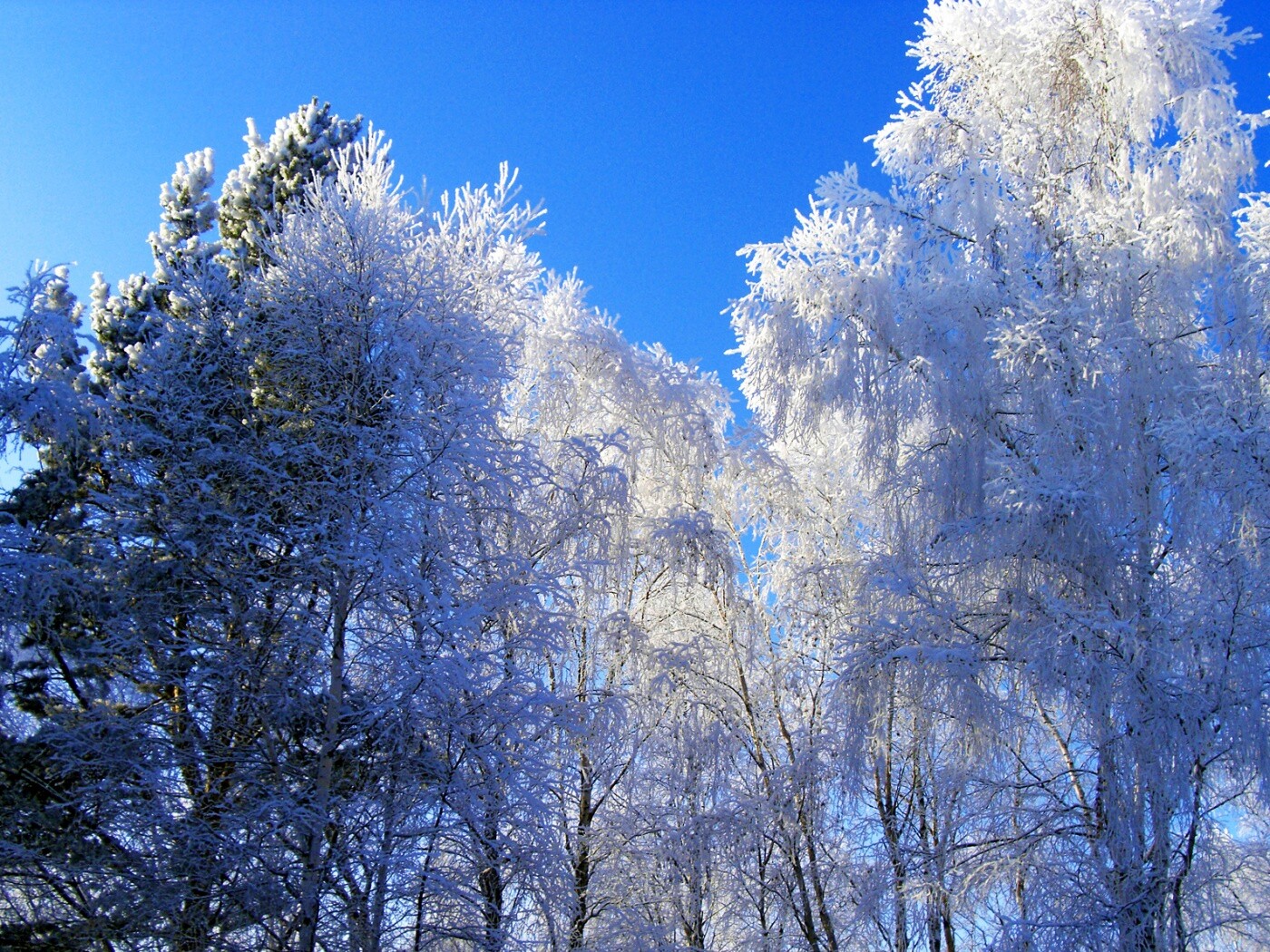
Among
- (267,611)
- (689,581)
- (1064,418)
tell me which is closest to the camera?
(267,611)

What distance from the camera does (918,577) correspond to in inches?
292

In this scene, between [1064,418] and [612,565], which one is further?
[612,565]

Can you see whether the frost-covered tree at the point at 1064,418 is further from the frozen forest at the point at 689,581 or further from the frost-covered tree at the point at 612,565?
the frost-covered tree at the point at 612,565

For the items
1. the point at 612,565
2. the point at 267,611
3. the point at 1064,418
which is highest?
the point at 1064,418

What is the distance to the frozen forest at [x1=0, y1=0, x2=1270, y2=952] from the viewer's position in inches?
240

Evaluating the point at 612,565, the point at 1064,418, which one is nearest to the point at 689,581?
the point at 612,565

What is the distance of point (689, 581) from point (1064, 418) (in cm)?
385

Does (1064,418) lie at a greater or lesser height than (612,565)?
greater

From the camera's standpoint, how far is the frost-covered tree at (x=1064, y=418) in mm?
5973

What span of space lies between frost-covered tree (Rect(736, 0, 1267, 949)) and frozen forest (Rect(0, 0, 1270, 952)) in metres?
0.04

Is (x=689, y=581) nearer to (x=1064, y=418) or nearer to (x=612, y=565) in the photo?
(x=612, y=565)

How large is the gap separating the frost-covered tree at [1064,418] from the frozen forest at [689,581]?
0.12 ft

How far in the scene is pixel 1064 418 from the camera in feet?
22.5

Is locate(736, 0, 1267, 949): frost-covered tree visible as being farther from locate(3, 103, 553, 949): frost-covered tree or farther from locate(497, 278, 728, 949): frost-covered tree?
locate(3, 103, 553, 949): frost-covered tree
